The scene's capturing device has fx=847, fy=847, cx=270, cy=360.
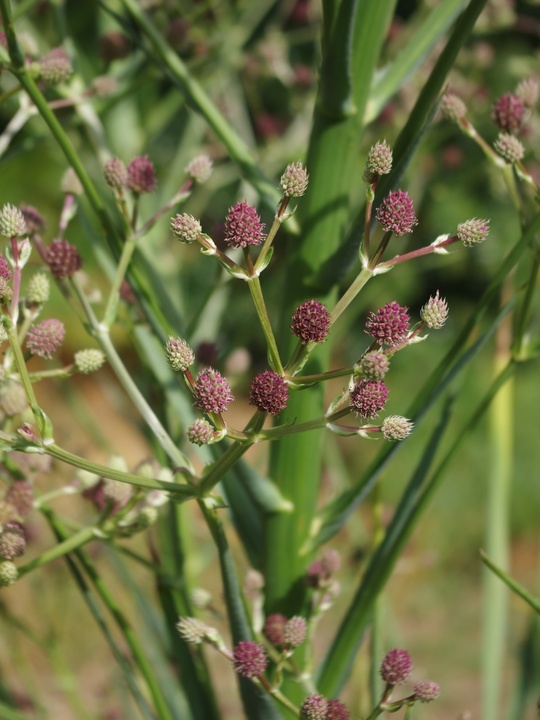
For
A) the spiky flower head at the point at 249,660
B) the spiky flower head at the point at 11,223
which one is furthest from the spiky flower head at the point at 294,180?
the spiky flower head at the point at 249,660

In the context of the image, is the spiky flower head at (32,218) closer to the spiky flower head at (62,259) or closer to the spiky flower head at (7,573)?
the spiky flower head at (62,259)

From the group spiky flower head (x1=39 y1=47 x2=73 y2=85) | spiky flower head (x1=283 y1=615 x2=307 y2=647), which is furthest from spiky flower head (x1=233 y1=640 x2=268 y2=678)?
spiky flower head (x1=39 y1=47 x2=73 y2=85)

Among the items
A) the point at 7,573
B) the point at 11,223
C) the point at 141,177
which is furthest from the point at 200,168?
the point at 7,573

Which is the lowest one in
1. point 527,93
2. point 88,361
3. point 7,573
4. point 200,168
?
point 7,573

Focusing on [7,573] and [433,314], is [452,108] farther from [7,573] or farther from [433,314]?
[7,573]

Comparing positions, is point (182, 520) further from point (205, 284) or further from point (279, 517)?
point (205, 284)

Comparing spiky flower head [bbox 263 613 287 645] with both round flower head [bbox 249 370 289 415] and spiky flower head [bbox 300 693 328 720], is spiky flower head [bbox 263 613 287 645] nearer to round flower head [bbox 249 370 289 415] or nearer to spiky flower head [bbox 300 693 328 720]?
spiky flower head [bbox 300 693 328 720]
